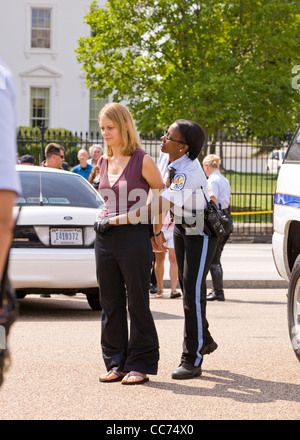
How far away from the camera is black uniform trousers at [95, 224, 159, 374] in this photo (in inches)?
242

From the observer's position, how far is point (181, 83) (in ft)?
81.7

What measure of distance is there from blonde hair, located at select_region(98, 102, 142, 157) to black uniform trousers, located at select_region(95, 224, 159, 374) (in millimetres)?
537

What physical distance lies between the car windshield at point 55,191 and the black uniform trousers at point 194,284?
334cm

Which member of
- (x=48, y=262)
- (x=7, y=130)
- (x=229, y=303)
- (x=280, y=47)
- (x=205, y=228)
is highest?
(x=280, y=47)

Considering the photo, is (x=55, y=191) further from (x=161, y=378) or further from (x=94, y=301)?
(x=161, y=378)

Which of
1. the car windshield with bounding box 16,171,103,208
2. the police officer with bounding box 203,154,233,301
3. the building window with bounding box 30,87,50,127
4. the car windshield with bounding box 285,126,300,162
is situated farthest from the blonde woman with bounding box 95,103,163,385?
the building window with bounding box 30,87,50,127

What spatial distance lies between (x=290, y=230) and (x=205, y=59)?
18992mm

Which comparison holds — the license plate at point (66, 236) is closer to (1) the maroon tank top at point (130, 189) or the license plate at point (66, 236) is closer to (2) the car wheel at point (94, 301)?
(2) the car wheel at point (94, 301)

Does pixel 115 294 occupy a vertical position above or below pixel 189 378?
above

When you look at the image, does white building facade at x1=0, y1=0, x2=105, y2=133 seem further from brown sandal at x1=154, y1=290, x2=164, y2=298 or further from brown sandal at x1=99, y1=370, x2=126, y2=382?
brown sandal at x1=99, y1=370, x2=126, y2=382

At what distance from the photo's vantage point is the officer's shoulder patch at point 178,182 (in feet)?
20.7

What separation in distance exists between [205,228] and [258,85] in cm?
1844
